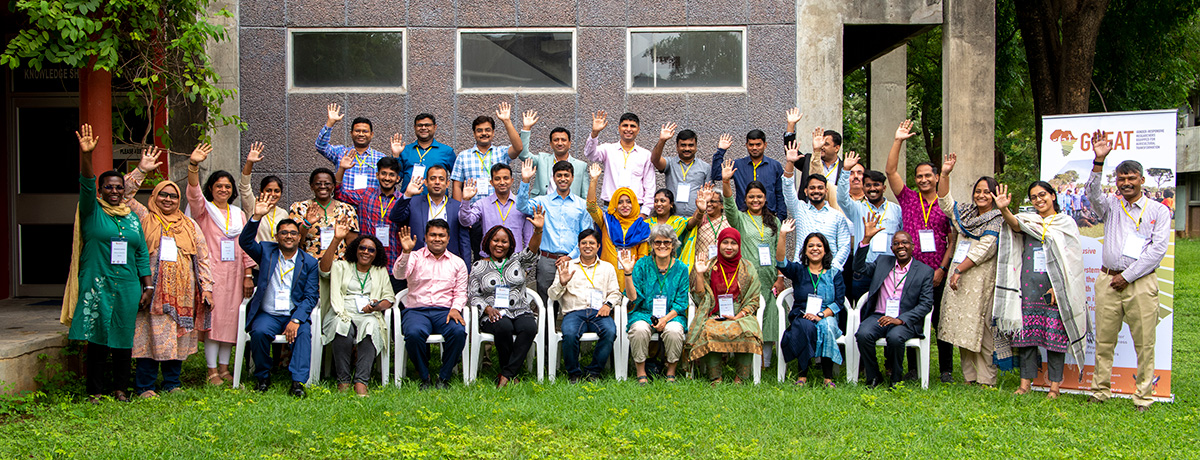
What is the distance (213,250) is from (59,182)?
150 inches

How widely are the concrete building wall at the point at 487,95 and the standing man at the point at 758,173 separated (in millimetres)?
1076

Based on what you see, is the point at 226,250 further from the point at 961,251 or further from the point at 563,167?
the point at 961,251

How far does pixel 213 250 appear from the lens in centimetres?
670

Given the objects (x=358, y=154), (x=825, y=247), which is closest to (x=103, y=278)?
(x=358, y=154)

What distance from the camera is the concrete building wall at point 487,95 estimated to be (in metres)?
8.88

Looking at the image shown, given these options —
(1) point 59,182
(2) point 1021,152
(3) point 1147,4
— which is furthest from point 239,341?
(2) point 1021,152

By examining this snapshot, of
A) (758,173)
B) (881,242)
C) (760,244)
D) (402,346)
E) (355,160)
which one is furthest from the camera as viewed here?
(758,173)

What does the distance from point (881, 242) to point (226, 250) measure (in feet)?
16.1

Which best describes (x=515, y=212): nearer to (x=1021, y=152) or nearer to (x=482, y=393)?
(x=482, y=393)

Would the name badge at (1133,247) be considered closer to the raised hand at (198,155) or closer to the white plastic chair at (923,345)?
the white plastic chair at (923,345)

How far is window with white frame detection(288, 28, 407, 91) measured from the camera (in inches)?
352

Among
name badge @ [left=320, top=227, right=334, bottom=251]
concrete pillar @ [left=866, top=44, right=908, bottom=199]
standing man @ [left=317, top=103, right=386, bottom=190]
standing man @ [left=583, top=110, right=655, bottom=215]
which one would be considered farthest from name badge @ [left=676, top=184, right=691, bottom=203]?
concrete pillar @ [left=866, top=44, right=908, bottom=199]

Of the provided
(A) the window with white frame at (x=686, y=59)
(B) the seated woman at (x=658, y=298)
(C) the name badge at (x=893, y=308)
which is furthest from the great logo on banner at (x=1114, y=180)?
(A) the window with white frame at (x=686, y=59)

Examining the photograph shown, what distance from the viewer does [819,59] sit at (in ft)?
29.1
